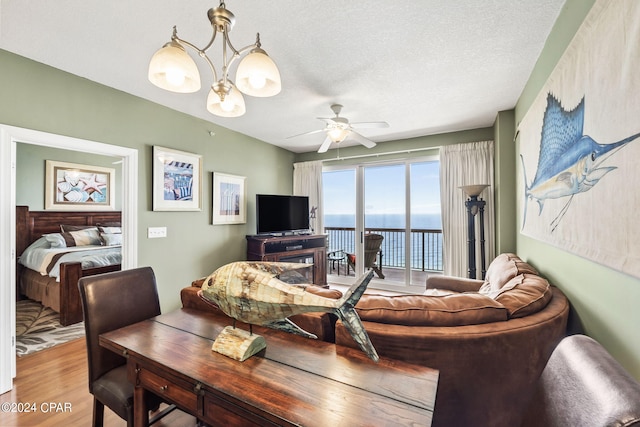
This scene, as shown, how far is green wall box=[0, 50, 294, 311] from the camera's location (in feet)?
7.32

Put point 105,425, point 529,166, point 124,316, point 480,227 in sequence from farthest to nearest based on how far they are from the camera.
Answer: point 480,227, point 529,166, point 105,425, point 124,316

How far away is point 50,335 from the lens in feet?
9.45

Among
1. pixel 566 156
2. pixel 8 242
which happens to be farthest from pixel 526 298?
pixel 8 242

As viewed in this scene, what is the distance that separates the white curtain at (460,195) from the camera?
3850 mm

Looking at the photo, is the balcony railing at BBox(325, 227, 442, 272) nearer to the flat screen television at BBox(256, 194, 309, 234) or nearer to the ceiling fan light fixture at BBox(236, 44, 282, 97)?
the flat screen television at BBox(256, 194, 309, 234)

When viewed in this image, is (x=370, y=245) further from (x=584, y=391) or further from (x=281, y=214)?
(x=584, y=391)

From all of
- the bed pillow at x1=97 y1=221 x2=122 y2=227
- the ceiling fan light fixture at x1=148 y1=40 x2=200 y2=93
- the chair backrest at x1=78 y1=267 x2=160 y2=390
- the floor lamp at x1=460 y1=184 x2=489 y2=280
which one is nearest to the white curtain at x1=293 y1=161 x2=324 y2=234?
the floor lamp at x1=460 y1=184 x2=489 y2=280

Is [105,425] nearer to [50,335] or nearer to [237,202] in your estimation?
[50,335]

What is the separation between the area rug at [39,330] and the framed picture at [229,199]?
194cm

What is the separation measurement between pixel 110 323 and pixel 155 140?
91.1 inches

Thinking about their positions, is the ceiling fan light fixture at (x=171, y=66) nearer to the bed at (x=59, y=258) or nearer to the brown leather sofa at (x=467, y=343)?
the brown leather sofa at (x=467, y=343)

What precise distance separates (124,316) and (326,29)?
2.21 m

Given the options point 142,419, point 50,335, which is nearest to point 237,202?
point 50,335

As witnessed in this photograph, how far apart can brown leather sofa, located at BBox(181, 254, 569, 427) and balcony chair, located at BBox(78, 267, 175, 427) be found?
97 cm
